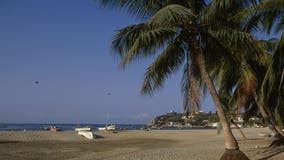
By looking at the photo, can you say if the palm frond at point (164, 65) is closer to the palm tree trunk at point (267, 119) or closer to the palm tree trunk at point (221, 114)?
the palm tree trunk at point (221, 114)

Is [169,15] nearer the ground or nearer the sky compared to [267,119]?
nearer the sky

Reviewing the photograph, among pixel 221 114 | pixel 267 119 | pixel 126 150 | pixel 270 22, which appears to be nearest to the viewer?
pixel 221 114

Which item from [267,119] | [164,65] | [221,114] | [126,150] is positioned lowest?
[126,150]

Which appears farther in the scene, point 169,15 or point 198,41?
point 198,41

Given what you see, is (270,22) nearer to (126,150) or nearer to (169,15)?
(169,15)

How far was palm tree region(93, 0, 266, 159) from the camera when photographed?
964cm

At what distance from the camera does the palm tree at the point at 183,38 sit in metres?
9.64

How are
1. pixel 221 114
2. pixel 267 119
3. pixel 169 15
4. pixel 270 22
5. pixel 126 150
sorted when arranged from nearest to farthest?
pixel 169 15 → pixel 221 114 → pixel 270 22 → pixel 267 119 → pixel 126 150

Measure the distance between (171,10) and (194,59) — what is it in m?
2.57

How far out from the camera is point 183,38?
10.8m

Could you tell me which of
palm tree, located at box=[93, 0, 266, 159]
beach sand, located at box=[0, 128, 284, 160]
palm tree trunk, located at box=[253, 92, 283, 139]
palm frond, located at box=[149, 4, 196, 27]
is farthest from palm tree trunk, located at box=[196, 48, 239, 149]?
palm tree trunk, located at box=[253, 92, 283, 139]

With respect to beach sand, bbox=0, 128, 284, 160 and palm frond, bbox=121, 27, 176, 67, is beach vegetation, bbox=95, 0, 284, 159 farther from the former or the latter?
beach sand, bbox=0, 128, 284, 160

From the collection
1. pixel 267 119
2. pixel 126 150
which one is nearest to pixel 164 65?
pixel 267 119

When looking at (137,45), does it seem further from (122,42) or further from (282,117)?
(282,117)
